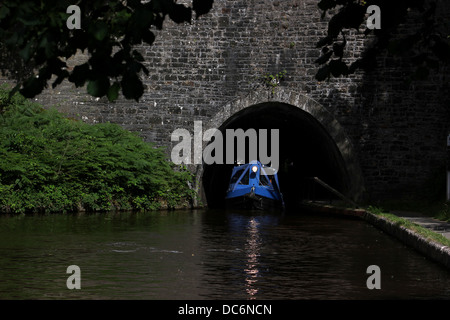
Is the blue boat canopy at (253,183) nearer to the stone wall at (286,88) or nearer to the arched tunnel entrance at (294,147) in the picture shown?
the arched tunnel entrance at (294,147)

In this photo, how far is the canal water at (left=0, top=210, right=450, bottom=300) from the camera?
25.5 feet

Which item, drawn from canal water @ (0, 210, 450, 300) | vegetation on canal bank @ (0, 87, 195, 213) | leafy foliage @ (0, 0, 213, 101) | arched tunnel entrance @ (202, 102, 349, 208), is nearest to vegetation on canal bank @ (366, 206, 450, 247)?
canal water @ (0, 210, 450, 300)

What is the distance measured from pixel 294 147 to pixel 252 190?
25.6 feet

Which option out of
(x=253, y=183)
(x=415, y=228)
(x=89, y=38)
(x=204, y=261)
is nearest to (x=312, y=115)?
(x=253, y=183)

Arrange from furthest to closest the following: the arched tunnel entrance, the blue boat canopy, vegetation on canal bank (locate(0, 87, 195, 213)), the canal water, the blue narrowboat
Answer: the blue boat canopy < the blue narrowboat < the arched tunnel entrance < vegetation on canal bank (locate(0, 87, 195, 213)) < the canal water

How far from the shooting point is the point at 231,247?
39.9ft

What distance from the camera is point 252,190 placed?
82.1ft

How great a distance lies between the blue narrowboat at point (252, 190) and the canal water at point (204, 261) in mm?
8277

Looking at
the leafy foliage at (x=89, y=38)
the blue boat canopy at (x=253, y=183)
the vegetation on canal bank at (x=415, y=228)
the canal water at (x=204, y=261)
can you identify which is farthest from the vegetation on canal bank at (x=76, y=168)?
the leafy foliage at (x=89, y=38)

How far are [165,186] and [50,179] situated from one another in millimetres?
3682

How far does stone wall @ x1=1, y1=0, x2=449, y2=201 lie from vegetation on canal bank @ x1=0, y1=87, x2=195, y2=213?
1204mm

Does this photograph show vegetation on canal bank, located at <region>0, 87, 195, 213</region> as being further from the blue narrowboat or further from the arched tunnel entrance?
the blue narrowboat

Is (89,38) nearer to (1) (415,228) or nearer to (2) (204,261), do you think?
(2) (204,261)
